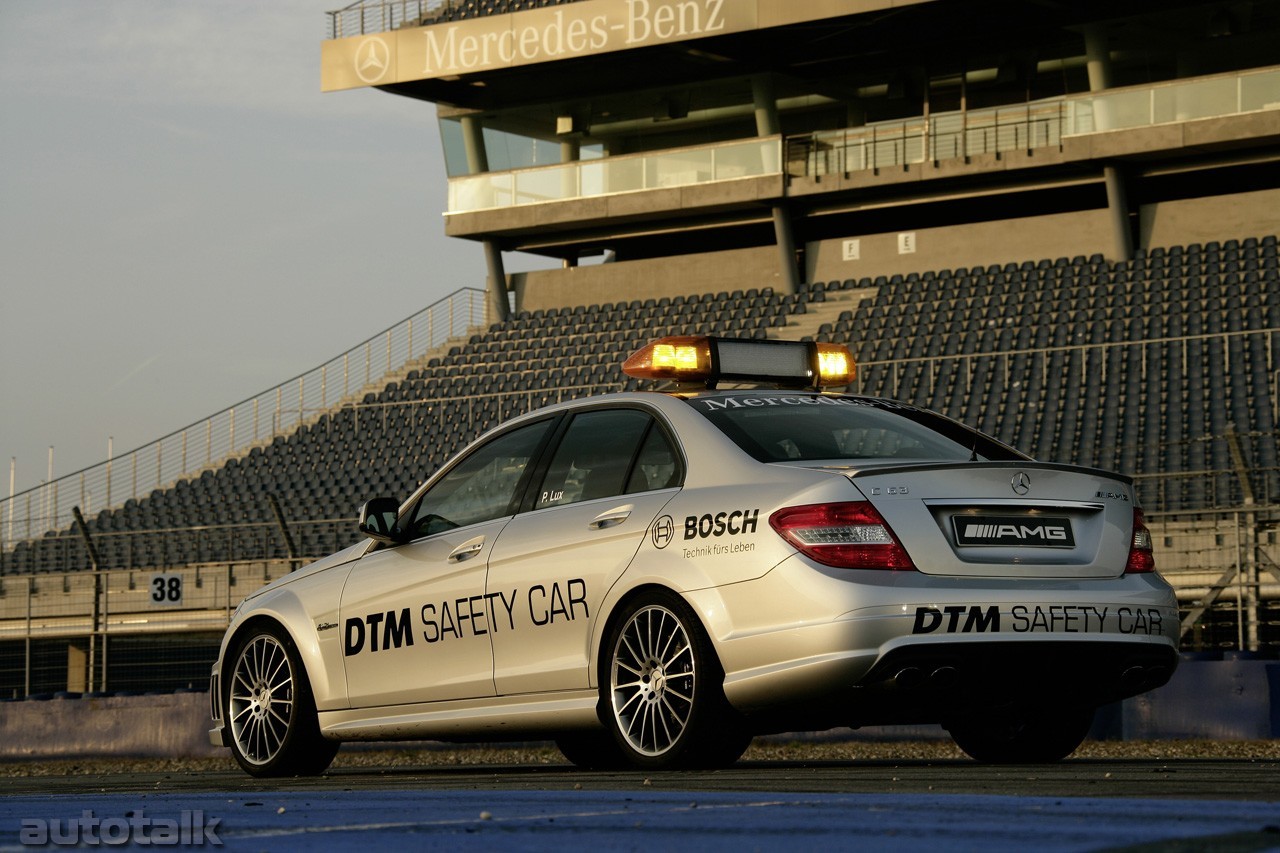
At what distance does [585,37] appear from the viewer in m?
34.1

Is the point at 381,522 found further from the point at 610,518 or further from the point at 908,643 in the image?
the point at 908,643

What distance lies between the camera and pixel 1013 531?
670cm

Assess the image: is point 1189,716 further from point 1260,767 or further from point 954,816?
point 954,816

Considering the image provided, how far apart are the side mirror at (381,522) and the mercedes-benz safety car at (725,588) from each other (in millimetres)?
13

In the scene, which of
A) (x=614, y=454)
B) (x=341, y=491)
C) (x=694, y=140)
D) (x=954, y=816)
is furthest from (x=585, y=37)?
(x=954, y=816)

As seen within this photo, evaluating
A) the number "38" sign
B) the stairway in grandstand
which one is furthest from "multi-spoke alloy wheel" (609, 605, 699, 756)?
the number "38" sign

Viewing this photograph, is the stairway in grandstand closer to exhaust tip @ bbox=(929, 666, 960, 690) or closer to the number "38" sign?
the number "38" sign

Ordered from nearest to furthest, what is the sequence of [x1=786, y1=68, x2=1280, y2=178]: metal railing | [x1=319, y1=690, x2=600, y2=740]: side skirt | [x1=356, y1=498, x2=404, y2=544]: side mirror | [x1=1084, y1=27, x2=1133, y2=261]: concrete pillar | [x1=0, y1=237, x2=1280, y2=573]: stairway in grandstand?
[x1=319, y1=690, x2=600, y2=740]: side skirt → [x1=356, y1=498, x2=404, y2=544]: side mirror → [x1=0, y1=237, x2=1280, y2=573]: stairway in grandstand → [x1=786, y1=68, x2=1280, y2=178]: metal railing → [x1=1084, y1=27, x2=1133, y2=261]: concrete pillar

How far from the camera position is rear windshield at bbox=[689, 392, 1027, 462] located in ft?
23.4

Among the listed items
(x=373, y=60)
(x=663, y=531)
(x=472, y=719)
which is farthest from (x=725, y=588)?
(x=373, y=60)

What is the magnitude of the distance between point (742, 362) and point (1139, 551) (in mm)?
2047

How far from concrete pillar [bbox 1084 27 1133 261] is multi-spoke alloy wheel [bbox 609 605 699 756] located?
25947 mm

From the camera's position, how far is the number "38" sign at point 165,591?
19.1 m

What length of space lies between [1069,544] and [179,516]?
25.5 m
